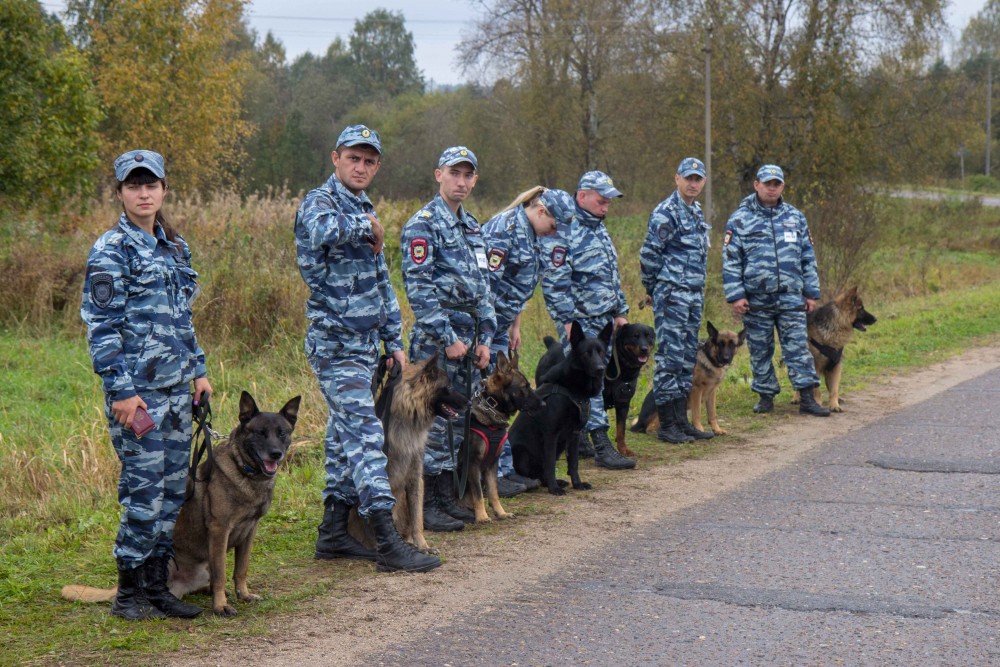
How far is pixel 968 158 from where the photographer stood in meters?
68.7

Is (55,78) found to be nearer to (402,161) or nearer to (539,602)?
(539,602)

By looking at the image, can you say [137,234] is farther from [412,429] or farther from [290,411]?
[412,429]

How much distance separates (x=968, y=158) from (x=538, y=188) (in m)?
69.9

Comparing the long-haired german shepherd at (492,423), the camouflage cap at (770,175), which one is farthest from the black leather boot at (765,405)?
the long-haired german shepherd at (492,423)

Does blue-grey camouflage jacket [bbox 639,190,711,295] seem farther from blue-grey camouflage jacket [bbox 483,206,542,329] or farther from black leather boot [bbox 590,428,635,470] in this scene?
blue-grey camouflage jacket [bbox 483,206,542,329]

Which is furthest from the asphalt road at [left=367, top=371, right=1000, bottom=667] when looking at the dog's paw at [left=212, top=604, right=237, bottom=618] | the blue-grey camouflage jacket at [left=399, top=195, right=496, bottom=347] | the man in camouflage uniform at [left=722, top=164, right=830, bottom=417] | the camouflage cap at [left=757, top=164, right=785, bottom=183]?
the camouflage cap at [left=757, top=164, right=785, bottom=183]

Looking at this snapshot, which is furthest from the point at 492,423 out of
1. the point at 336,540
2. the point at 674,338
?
the point at 674,338

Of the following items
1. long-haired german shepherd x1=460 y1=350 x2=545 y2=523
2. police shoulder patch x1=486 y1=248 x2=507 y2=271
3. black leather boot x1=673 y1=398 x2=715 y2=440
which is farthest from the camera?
black leather boot x1=673 y1=398 x2=715 y2=440

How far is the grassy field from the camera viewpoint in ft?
15.5

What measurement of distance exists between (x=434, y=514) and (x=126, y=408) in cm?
247

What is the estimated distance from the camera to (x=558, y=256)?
7.83 meters

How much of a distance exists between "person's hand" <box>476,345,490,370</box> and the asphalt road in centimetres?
141

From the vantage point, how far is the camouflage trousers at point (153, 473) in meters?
4.53

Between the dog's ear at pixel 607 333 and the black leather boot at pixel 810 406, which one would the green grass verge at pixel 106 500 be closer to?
the black leather boot at pixel 810 406
